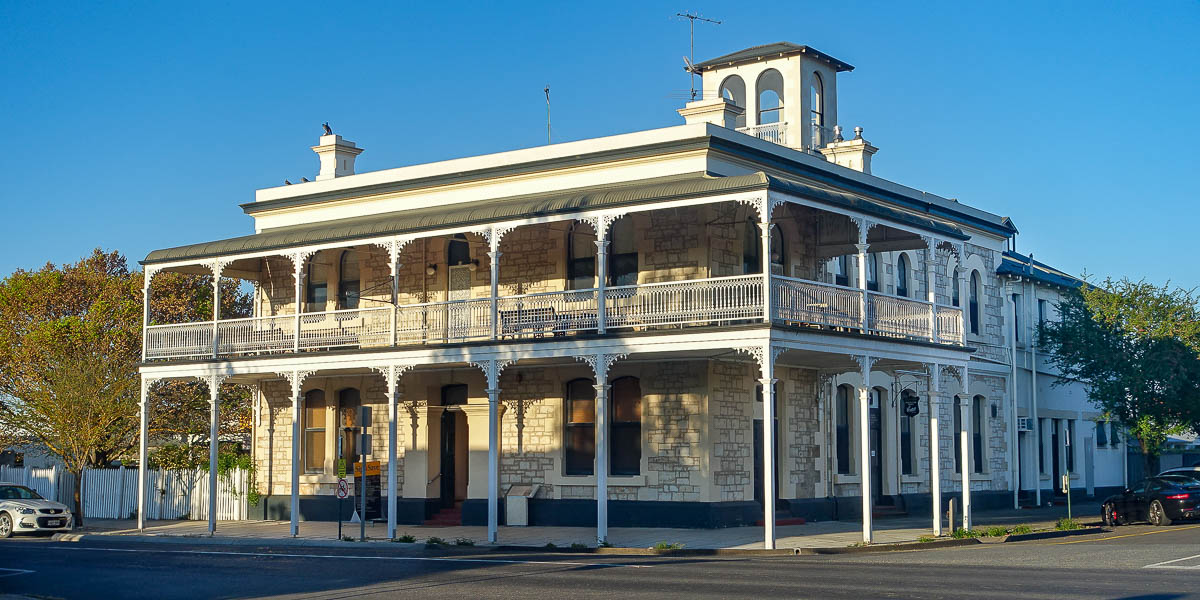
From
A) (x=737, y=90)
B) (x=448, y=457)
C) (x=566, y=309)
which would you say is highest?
(x=737, y=90)

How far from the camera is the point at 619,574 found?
659 inches

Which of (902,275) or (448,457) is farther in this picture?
(902,275)

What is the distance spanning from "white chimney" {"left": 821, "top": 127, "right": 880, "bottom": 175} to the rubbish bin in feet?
35.5

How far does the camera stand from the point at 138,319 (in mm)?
35500

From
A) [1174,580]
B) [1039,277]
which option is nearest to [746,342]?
[1174,580]

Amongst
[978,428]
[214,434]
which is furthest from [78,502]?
[978,428]

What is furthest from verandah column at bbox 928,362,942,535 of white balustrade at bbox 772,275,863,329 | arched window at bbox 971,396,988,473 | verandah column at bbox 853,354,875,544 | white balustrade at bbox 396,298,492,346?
arched window at bbox 971,396,988,473

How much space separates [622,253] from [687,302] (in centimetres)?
374

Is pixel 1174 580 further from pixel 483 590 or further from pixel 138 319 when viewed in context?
pixel 138 319

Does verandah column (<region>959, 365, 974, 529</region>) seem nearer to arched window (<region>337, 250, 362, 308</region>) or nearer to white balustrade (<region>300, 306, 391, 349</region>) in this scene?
white balustrade (<region>300, 306, 391, 349</region>)

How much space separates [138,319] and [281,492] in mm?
8283

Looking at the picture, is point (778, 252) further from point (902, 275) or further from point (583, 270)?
point (902, 275)

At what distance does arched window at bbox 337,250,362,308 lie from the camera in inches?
1178

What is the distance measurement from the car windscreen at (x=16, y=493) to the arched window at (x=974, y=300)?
2344cm
